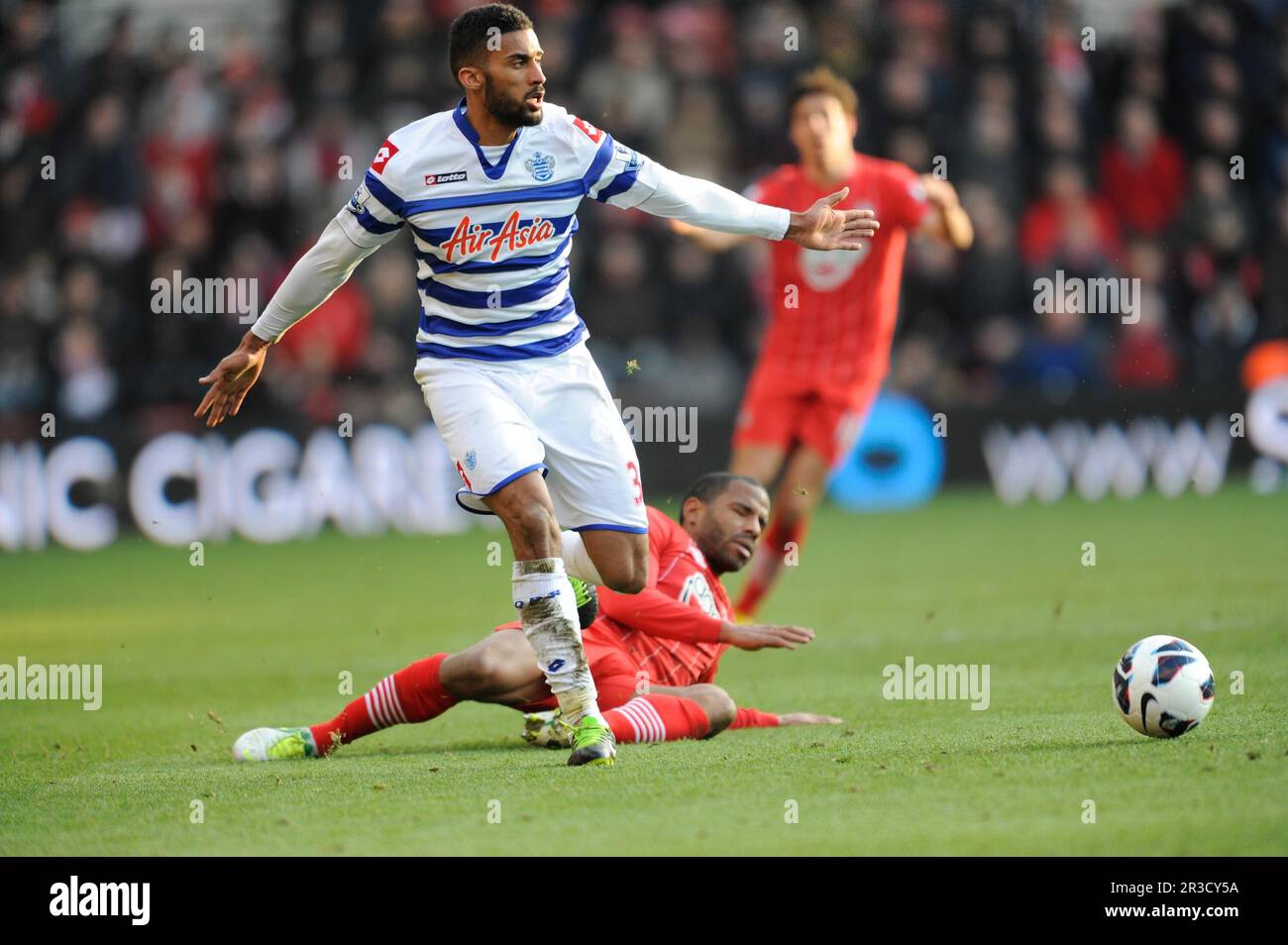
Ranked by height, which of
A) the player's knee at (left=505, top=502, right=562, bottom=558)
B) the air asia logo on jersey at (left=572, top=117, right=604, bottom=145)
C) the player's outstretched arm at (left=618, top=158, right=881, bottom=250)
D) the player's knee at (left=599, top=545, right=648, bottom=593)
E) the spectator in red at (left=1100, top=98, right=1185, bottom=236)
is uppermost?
the spectator in red at (left=1100, top=98, right=1185, bottom=236)

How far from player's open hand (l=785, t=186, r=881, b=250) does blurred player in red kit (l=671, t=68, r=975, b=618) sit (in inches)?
142

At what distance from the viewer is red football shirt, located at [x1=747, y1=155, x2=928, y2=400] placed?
10.5m

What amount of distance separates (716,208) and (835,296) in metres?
4.68

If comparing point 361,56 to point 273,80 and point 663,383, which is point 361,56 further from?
point 663,383

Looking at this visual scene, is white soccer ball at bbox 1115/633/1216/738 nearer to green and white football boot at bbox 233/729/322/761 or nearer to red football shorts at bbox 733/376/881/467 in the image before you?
green and white football boot at bbox 233/729/322/761

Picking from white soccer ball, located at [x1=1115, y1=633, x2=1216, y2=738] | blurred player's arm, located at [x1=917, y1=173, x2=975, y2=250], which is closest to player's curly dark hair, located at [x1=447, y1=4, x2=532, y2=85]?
white soccer ball, located at [x1=1115, y1=633, x2=1216, y2=738]

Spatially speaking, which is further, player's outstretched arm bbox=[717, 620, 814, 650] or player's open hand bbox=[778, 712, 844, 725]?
player's open hand bbox=[778, 712, 844, 725]

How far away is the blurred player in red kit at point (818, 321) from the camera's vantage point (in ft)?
34.0

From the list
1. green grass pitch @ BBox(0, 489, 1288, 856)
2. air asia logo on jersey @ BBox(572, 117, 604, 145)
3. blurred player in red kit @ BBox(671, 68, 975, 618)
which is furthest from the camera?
blurred player in red kit @ BBox(671, 68, 975, 618)

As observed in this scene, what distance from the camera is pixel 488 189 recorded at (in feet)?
20.7

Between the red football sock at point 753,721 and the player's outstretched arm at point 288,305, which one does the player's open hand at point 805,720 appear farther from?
the player's outstretched arm at point 288,305

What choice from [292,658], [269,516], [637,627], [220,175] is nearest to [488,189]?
[637,627]

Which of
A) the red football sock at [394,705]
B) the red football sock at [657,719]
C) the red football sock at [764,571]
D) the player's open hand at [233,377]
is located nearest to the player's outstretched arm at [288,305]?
the player's open hand at [233,377]

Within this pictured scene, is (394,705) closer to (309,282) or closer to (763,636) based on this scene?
(763,636)
